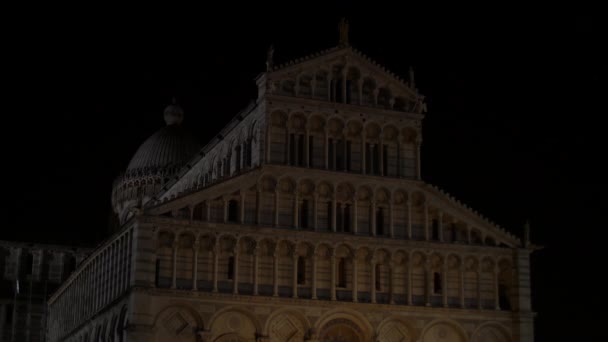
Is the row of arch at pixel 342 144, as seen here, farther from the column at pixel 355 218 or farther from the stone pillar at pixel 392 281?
the stone pillar at pixel 392 281

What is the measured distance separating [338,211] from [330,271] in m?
2.80

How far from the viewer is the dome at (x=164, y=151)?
7381 centimetres

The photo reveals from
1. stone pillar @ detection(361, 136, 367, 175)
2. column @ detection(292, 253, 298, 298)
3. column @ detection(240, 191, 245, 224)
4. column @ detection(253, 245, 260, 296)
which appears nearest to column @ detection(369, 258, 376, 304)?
column @ detection(292, 253, 298, 298)

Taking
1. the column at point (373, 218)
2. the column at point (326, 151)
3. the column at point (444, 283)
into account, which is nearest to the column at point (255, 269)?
the column at point (326, 151)

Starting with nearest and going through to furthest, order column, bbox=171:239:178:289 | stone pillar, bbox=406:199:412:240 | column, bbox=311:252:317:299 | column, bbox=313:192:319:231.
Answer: column, bbox=171:239:178:289 → column, bbox=311:252:317:299 → column, bbox=313:192:319:231 → stone pillar, bbox=406:199:412:240

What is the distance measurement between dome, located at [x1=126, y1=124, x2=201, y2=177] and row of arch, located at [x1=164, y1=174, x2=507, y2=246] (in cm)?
2487

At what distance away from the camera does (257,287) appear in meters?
47.6

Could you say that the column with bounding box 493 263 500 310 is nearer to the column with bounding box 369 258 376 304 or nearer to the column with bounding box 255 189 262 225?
the column with bounding box 369 258 376 304

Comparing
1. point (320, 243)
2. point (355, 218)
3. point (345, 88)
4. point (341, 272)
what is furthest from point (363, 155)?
point (341, 272)

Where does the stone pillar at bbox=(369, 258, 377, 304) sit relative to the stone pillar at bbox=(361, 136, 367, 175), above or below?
below

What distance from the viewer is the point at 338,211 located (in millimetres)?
50062

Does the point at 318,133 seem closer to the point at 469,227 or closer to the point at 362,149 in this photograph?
the point at 362,149

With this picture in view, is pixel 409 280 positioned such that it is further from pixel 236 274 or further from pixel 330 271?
pixel 236 274

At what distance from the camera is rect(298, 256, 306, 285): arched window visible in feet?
160
